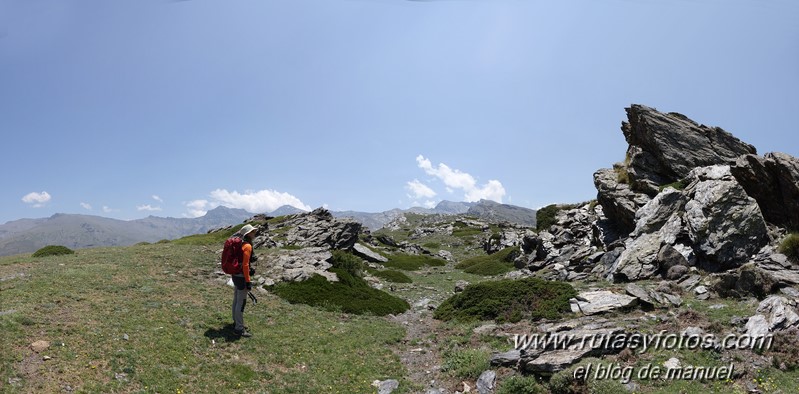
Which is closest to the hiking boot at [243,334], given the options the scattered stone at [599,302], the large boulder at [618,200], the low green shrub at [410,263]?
the scattered stone at [599,302]

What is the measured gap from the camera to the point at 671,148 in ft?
127

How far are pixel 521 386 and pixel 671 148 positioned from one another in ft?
123

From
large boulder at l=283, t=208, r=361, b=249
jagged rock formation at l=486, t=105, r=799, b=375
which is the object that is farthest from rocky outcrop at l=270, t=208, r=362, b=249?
jagged rock formation at l=486, t=105, r=799, b=375

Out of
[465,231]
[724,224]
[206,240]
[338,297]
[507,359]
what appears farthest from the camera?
[465,231]

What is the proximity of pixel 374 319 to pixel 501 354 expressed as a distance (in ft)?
34.4

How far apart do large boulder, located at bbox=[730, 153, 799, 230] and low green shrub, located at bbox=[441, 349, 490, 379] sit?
22.3 meters

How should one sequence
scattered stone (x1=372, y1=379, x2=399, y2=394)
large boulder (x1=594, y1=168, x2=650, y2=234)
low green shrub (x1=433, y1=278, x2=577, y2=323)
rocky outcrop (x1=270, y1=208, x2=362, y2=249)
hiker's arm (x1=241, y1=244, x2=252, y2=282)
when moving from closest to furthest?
scattered stone (x1=372, y1=379, x2=399, y2=394) < hiker's arm (x1=241, y1=244, x2=252, y2=282) < low green shrub (x1=433, y1=278, x2=577, y2=323) < large boulder (x1=594, y1=168, x2=650, y2=234) < rocky outcrop (x1=270, y1=208, x2=362, y2=249)

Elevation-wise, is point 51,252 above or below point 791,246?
below

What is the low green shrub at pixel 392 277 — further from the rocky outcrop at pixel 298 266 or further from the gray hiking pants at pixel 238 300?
the gray hiking pants at pixel 238 300

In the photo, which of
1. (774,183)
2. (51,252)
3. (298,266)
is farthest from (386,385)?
(51,252)

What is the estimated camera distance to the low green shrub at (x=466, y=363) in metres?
13.7

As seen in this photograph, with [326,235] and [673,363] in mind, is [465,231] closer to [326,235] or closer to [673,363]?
[326,235]

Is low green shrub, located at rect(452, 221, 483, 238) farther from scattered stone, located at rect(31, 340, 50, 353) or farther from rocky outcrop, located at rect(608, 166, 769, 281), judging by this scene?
scattered stone, located at rect(31, 340, 50, 353)

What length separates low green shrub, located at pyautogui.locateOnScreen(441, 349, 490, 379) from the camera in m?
13.7
